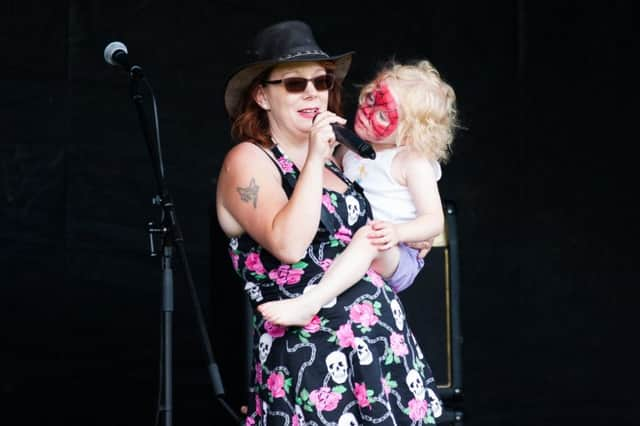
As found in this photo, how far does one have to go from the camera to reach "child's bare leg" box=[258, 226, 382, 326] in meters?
2.71

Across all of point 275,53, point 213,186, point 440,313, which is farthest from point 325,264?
point 213,186

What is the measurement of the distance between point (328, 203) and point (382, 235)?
15 centimetres


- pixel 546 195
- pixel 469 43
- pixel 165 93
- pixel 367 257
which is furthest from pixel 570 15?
pixel 367 257

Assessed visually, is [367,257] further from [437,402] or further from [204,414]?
[204,414]

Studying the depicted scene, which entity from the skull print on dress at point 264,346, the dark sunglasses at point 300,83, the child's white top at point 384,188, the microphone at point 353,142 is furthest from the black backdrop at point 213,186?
the microphone at point 353,142

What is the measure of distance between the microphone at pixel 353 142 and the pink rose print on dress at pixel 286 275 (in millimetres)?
322

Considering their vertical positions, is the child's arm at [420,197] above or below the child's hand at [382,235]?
above

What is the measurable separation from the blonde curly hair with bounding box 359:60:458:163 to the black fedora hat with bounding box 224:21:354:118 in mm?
221

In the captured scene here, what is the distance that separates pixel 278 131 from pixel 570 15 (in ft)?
7.63

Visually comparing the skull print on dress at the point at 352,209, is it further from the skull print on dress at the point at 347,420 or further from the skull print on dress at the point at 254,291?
the skull print on dress at the point at 347,420

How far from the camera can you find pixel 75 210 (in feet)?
14.3

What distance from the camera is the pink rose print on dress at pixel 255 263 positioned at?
112 inches

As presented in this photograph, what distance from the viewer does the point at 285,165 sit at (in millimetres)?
2885

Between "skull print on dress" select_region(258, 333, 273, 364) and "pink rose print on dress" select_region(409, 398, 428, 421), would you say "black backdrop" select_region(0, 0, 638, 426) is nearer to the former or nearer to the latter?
"skull print on dress" select_region(258, 333, 273, 364)
